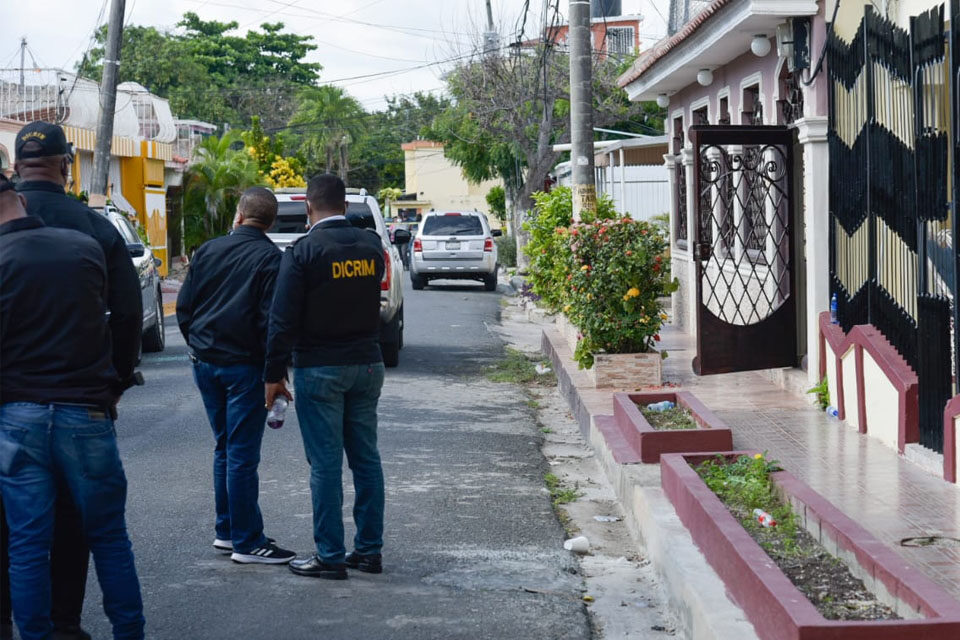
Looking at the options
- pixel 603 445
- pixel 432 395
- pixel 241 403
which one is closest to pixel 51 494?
pixel 241 403

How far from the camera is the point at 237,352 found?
6348 millimetres

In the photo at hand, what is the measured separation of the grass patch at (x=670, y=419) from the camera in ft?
28.0

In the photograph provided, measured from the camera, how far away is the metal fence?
7.57 metres

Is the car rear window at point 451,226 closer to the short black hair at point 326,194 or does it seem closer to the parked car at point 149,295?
the parked car at point 149,295

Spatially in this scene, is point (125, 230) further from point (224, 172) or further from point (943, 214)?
point (224, 172)

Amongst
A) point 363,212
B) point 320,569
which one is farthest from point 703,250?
point 320,569

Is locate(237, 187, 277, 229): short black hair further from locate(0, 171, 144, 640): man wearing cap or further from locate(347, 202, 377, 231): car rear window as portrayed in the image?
locate(347, 202, 377, 231): car rear window

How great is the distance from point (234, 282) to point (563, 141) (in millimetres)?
35984

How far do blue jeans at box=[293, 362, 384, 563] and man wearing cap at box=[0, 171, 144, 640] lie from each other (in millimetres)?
1560

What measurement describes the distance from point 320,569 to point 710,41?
26.4 feet

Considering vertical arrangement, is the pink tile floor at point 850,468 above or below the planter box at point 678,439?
below

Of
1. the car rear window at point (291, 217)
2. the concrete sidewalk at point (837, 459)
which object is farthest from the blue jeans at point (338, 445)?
the car rear window at point (291, 217)

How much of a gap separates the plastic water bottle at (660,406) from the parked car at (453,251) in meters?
19.9

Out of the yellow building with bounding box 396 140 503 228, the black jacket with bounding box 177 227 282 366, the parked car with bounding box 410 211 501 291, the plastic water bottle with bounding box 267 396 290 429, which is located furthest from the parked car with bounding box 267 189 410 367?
the yellow building with bounding box 396 140 503 228
